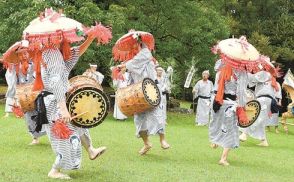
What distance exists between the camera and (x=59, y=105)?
21.6 feet

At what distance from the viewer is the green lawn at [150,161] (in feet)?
24.6

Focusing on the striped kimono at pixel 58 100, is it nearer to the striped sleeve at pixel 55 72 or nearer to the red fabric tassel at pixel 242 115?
the striped sleeve at pixel 55 72

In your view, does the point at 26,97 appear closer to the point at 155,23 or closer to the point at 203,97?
the point at 203,97

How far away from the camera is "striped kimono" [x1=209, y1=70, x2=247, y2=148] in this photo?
8.86 meters

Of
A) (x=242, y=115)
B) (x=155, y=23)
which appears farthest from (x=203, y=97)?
(x=242, y=115)

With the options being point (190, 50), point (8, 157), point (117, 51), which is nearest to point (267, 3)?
point (190, 50)

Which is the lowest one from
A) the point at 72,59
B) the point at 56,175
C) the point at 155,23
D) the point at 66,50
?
the point at 155,23

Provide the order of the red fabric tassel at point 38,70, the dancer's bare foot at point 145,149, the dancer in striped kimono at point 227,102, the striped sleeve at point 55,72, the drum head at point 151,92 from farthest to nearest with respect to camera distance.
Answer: the dancer's bare foot at point 145,149 < the drum head at point 151,92 < the dancer in striped kimono at point 227,102 < the red fabric tassel at point 38,70 < the striped sleeve at point 55,72

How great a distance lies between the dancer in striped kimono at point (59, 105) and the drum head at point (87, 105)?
0.46 feet

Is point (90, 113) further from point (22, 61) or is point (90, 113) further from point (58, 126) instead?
point (22, 61)

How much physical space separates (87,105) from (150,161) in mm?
2362

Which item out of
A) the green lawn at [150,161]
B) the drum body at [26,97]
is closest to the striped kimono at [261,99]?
the green lawn at [150,161]

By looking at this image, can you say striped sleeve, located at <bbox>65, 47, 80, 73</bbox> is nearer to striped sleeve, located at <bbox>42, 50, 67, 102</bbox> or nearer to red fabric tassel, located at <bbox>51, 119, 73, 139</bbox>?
striped sleeve, located at <bbox>42, 50, 67, 102</bbox>

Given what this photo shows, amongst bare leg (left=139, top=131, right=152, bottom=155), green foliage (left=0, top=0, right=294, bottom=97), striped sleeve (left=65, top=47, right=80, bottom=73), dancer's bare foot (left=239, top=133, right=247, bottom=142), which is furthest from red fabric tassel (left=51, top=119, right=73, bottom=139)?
green foliage (left=0, top=0, right=294, bottom=97)
